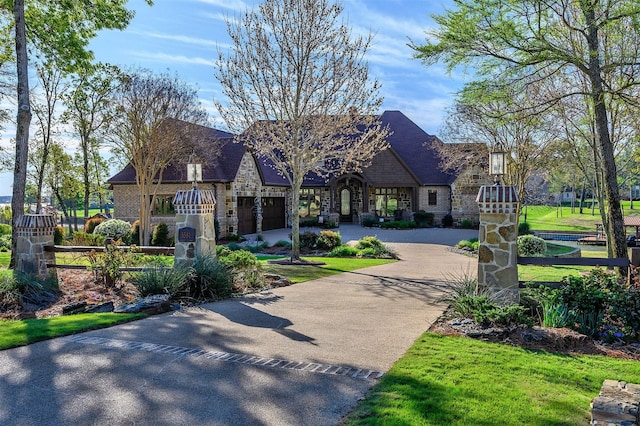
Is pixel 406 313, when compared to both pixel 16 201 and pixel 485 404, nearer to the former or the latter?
pixel 485 404

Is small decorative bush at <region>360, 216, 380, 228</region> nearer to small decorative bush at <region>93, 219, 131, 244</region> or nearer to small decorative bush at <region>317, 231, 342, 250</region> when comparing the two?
small decorative bush at <region>317, 231, 342, 250</region>

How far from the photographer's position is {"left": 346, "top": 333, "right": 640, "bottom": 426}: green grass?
3932mm

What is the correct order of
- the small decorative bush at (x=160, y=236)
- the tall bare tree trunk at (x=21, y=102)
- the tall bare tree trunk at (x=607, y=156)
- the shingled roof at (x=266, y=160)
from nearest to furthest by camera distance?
1. the tall bare tree trunk at (x=607, y=156)
2. the tall bare tree trunk at (x=21, y=102)
3. the small decorative bush at (x=160, y=236)
4. the shingled roof at (x=266, y=160)

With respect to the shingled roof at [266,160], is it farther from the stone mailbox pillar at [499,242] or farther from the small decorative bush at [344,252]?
the stone mailbox pillar at [499,242]

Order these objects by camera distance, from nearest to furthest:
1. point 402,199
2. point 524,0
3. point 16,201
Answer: point 524,0 < point 16,201 < point 402,199

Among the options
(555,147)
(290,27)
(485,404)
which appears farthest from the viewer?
(555,147)

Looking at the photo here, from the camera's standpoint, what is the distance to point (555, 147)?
19.5 metres

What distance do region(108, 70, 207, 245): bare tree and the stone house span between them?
63.1 inches

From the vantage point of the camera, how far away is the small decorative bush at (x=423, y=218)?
3275cm

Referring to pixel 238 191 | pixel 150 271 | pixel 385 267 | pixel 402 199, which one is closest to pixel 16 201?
pixel 150 271

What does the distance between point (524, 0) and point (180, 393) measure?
8.67 metres

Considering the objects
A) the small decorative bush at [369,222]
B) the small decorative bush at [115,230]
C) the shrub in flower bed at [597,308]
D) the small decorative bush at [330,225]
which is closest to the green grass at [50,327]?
the shrub in flower bed at [597,308]

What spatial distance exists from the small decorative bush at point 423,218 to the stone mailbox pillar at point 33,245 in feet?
82.3

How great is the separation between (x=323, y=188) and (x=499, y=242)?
2763 cm
